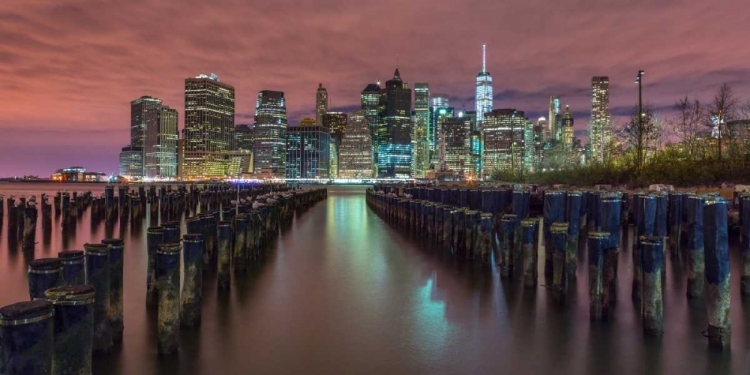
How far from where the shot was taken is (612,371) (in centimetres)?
633

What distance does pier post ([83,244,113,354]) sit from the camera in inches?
257

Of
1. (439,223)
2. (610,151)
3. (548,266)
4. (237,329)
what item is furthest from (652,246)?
(610,151)

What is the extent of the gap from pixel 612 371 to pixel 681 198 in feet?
34.6

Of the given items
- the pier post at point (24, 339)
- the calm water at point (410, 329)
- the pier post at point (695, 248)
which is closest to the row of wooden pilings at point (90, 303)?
the pier post at point (24, 339)

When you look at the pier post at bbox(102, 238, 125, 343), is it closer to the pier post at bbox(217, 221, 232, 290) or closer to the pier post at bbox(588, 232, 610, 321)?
the pier post at bbox(217, 221, 232, 290)

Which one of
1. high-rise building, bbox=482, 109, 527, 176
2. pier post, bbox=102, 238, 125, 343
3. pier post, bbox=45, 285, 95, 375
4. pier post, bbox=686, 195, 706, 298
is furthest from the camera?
high-rise building, bbox=482, 109, 527, 176

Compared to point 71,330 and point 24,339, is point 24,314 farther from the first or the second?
point 71,330

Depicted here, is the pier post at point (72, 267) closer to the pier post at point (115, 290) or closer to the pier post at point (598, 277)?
the pier post at point (115, 290)

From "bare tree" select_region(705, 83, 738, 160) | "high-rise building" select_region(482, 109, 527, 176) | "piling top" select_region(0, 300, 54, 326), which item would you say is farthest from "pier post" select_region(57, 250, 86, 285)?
"high-rise building" select_region(482, 109, 527, 176)

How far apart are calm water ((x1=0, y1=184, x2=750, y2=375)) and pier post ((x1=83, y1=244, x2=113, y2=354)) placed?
255 millimetres

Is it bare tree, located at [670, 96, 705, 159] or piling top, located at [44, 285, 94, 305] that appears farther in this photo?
bare tree, located at [670, 96, 705, 159]

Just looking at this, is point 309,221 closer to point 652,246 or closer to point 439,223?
point 439,223

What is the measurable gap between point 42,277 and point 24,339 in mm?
1792

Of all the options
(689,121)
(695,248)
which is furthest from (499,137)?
(695,248)
